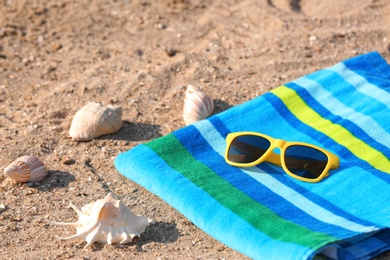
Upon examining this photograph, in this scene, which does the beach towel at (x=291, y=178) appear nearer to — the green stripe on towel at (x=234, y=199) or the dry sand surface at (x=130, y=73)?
the green stripe on towel at (x=234, y=199)

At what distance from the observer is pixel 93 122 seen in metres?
3.47

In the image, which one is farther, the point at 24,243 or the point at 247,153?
the point at 247,153

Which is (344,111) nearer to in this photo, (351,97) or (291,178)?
(351,97)

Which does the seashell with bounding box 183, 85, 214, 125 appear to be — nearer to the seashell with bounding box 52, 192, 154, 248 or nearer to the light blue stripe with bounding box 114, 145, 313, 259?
the light blue stripe with bounding box 114, 145, 313, 259

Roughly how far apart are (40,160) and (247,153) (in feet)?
3.42

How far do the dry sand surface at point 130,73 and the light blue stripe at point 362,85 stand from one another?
1.33 ft

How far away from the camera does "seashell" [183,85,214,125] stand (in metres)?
3.57

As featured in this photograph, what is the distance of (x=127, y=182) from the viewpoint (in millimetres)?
3156

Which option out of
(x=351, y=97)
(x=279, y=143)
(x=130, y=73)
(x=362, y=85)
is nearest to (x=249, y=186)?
(x=279, y=143)

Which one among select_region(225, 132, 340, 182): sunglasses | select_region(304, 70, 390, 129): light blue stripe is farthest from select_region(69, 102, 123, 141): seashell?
select_region(304, 70, 390, 129): light blue stripe

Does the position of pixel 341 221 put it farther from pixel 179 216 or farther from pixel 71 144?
pixel 71 144

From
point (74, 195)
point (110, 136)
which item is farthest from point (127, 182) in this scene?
point (110, 136)

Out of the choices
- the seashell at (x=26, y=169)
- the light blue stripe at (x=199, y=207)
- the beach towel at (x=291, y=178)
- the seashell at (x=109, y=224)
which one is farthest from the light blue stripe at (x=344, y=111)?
the seashell at (x=26, y=169)

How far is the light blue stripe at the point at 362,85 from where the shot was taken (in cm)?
347
